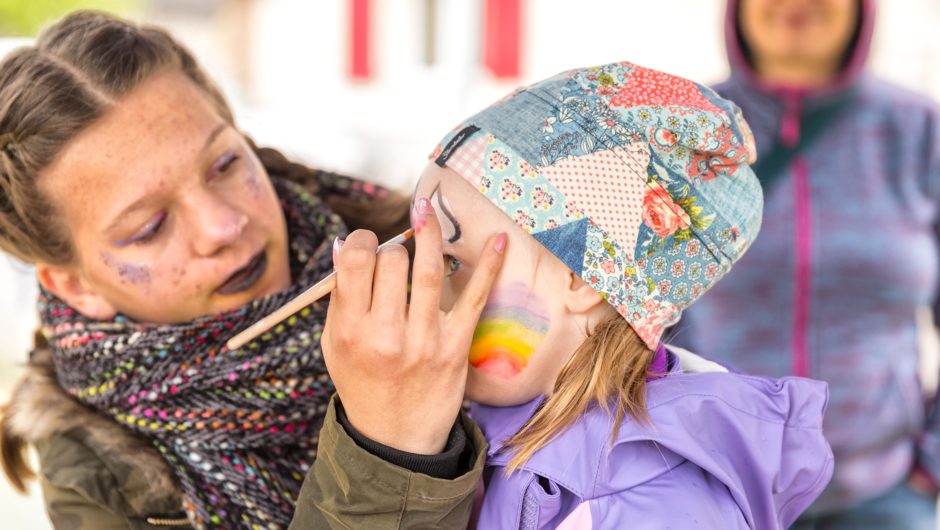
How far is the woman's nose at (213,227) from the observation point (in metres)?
1.68

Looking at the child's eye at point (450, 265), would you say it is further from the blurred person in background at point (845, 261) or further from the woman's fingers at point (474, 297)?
the blurred person in background at point (845, 261)

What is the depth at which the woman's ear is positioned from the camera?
181cm

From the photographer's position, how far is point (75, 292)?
184cm

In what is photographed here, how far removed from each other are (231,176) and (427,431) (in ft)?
2.55

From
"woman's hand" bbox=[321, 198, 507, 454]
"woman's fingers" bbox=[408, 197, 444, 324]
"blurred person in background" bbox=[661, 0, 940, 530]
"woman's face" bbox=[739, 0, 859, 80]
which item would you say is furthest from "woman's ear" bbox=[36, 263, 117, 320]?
"woman's face" bbox=[739, 0, 859, 80]

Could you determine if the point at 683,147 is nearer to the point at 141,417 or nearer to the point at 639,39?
the point at 141,417

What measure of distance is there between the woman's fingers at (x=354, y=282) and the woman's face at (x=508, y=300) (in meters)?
0.18

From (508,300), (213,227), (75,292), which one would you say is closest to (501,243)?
(508,300)

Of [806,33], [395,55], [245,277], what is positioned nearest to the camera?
[245,277]

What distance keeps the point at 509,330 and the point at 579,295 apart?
116 millimetres

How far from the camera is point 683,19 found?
790cm

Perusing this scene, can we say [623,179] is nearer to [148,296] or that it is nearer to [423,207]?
[423,207]

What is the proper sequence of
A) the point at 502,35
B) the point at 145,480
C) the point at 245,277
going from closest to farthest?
1. the point at 145,480
2. the point at 245,277
3. the point at 502,35

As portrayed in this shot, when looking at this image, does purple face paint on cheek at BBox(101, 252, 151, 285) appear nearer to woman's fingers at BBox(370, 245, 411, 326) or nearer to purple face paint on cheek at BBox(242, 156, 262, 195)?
purple face paint on cheek at BBox(242, 156, 262, 195)
